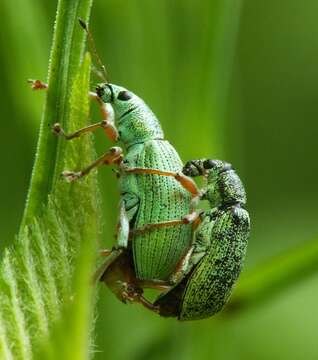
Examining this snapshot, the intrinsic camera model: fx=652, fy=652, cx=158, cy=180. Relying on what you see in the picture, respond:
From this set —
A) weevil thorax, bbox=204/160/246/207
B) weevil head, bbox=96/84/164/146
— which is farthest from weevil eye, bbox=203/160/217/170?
weevil head, bbox=96/84/164/146

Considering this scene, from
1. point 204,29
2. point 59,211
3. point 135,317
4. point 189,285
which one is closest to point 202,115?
point 204,29

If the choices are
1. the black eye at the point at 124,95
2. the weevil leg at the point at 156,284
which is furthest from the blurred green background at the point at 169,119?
the weevil leg at the point at 156,284

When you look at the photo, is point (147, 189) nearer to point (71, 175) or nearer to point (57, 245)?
point (71, 175)

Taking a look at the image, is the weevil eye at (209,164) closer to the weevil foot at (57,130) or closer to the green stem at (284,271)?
the green stem at (284,271)

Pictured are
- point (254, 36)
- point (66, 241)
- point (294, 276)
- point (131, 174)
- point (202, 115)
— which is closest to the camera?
point (66, 241)

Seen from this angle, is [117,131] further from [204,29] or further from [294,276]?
[294,276]

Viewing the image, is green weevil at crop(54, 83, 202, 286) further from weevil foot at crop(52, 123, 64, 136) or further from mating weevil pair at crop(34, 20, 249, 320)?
weevil foot at crop(52, 123, 64, 136)
